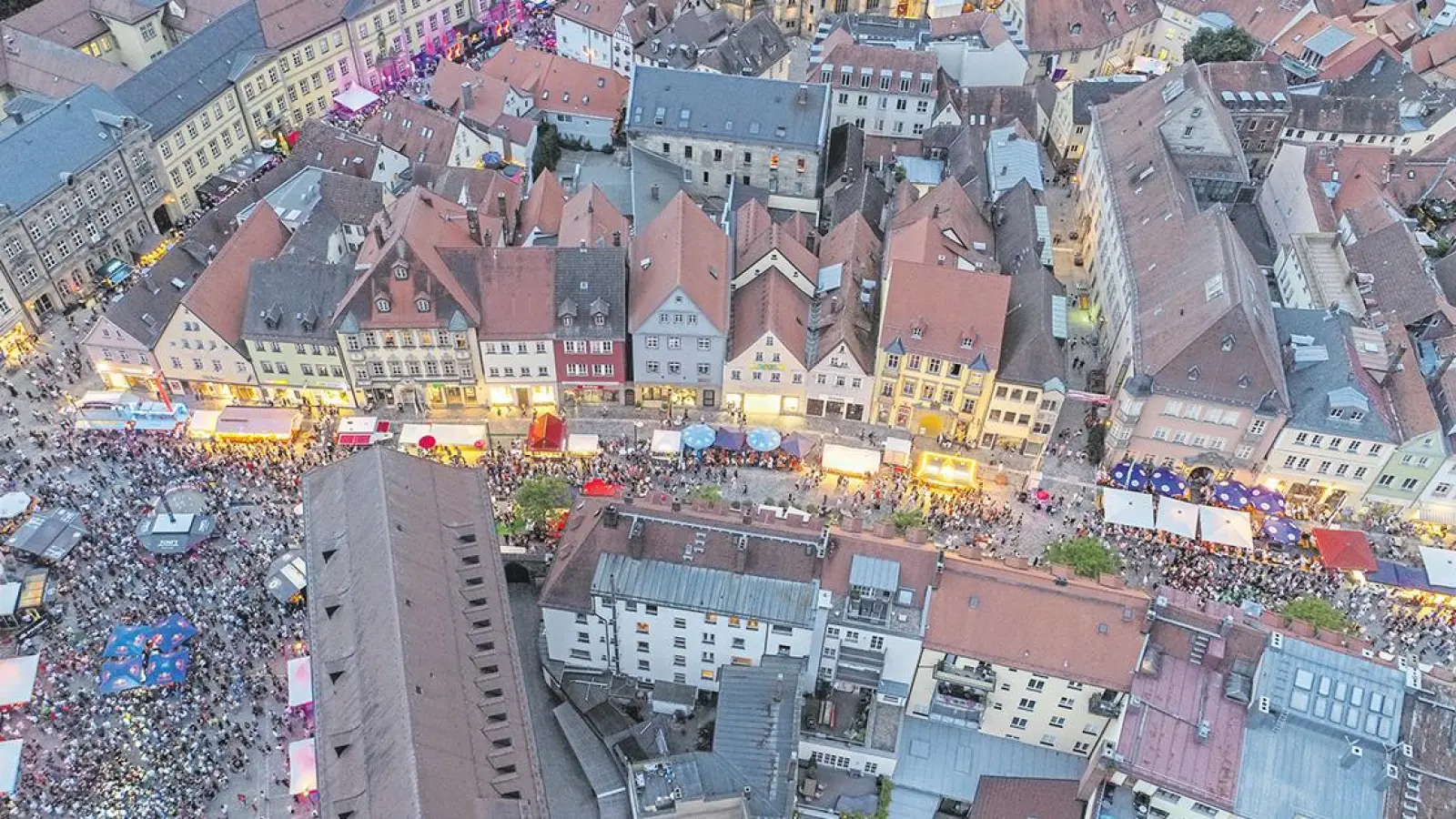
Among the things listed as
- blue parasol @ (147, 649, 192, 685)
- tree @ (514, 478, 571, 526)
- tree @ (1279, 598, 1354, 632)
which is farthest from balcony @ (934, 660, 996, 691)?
blue parasol @ (147, 649, 192, 685)

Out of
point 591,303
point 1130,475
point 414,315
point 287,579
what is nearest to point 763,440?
point 591,303

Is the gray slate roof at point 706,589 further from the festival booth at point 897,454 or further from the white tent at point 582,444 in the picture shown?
the festival booth at point 897,454

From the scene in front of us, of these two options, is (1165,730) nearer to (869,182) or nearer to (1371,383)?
(1371,383)

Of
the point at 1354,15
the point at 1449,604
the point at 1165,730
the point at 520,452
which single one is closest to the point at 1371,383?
the point at 1449,604

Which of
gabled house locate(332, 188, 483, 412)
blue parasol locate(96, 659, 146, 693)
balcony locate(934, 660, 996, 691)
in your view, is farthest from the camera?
gabled house locate(332, 188, 483, 412)

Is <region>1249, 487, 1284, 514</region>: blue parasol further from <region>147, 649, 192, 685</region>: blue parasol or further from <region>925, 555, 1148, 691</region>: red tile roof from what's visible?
<region>147, 649, 192, 685</region>: blue parasol

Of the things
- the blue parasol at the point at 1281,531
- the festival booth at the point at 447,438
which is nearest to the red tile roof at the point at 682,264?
the festival booth at the point at 447,438
